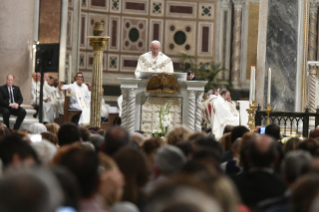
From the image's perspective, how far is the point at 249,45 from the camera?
2009 cm

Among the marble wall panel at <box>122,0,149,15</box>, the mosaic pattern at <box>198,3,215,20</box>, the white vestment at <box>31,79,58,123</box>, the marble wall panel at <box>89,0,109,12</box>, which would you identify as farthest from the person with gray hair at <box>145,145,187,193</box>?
the mosaic pattern at <box>198,3,215,20</box>

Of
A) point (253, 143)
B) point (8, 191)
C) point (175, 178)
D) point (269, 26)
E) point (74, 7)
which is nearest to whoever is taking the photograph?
point (8, 191)

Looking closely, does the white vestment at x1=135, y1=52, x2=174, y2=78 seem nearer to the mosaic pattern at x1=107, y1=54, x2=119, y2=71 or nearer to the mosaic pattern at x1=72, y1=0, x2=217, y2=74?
the mosaic pattern at x1=72, y1=0, x2=217, y2=74

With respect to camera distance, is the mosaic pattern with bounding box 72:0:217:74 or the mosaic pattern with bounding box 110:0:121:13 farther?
the mosaic pattern with bounding box 110:0:121:13

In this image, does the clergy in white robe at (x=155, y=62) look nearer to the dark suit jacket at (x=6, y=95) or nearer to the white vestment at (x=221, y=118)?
the dark suit jacket at (x=6, y=95)

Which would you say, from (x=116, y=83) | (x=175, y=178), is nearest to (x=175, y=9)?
(x=116, y=83)

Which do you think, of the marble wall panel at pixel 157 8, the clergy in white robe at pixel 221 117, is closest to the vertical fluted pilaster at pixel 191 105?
the clergy in white robe at pixel 221 117

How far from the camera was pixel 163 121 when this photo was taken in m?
9.71

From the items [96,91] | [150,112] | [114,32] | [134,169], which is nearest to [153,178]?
[134,169]

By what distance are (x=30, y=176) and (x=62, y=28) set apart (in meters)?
15.9

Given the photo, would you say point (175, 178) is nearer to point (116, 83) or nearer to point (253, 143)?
point (253, 143)

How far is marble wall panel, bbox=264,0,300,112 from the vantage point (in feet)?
37.2

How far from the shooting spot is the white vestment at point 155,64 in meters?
10.5

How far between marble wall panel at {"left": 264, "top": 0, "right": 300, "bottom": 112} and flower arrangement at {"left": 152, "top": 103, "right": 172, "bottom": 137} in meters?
2.47
